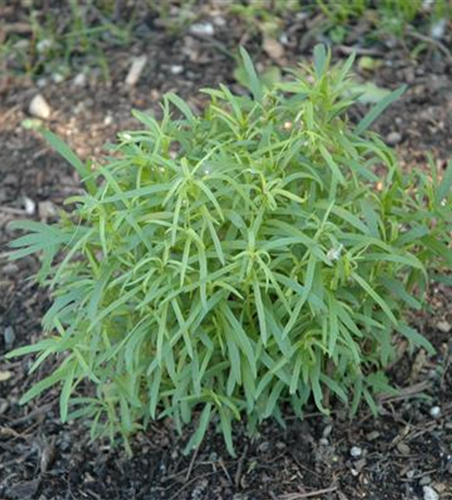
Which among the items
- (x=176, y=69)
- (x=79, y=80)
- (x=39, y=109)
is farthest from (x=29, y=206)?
(x=176, y=69)

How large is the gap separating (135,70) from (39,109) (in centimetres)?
38

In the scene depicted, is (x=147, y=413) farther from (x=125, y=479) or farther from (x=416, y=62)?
(x=416, y=62)

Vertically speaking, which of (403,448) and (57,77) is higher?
(57,77)

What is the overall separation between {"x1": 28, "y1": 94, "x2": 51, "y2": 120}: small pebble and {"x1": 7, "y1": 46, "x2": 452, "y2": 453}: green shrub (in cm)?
125

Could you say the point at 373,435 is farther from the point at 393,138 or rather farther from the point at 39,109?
the point at 39,109

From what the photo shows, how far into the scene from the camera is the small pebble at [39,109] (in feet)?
13.1

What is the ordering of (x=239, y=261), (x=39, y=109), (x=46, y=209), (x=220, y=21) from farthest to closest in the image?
1. (x=220, y=21)
2. (x=39, y=109)
3. (x=46, y=209)
4. (x=239, y=261)

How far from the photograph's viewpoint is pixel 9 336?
3.32 meters

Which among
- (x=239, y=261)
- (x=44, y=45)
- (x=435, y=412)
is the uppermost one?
(x=239, y=261)

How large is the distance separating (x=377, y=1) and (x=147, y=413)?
2.00m

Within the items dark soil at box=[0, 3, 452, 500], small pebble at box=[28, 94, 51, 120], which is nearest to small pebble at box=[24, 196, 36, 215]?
dark soil at box=[0, 3, 452, 500]

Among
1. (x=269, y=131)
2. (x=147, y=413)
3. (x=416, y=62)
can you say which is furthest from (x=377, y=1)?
(x=147, y=413)

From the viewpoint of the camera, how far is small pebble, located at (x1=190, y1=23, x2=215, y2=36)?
418 cm

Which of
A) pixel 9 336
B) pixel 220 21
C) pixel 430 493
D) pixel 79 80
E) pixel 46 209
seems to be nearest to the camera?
pixel 430 493
